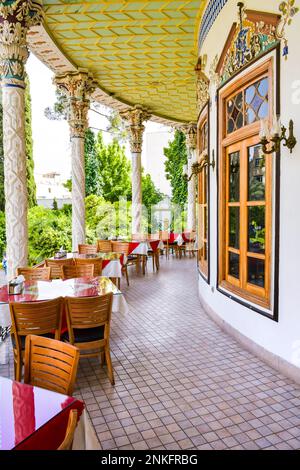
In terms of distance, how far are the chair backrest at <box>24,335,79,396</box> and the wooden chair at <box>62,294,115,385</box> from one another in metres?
1.07

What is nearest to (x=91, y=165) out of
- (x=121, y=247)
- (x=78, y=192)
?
(x=78, y=192)

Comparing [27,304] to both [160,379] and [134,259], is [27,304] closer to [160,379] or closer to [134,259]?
[160,379]

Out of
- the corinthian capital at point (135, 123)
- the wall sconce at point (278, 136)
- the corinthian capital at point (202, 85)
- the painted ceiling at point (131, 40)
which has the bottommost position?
the wall sconce at point (278, 136)

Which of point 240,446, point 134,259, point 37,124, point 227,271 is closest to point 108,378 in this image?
point 240,446

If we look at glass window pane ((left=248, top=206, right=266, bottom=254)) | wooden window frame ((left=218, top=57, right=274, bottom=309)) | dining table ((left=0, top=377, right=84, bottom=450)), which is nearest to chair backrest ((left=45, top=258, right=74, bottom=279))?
wooden window frame ((left=218, top=57, right=274, bottom=309))

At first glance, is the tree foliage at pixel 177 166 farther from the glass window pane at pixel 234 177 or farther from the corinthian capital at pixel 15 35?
the corinthian capital at pixel 15 35

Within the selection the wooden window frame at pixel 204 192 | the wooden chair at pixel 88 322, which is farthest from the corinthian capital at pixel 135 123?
the wooden chair at pixel 88 322

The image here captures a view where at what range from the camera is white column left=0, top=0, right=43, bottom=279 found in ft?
15.8

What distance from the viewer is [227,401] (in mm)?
3088

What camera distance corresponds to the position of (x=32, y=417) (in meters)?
1.62

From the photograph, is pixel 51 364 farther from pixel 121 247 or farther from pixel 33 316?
pixel 121 247

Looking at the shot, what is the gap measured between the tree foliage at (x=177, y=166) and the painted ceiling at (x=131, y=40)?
8951 mm

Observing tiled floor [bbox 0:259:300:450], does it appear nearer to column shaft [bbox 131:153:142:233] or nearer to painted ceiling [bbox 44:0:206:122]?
painted ceiling [bbox 44:0:206:122]

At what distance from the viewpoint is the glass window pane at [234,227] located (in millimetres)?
4582
